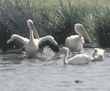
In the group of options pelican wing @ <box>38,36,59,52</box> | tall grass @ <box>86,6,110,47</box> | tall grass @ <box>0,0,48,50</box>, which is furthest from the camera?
tall grass @ <box>86,6,110,47</box>

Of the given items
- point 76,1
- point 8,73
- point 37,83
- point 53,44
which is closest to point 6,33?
point 53,44

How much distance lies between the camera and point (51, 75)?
9.33 m

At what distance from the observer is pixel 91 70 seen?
404 inches

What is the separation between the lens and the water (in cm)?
765

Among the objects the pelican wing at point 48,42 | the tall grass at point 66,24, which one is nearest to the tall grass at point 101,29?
the tall grass at point 66,24

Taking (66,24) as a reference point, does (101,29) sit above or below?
below

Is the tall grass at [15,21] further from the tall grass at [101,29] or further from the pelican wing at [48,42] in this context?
the tall grass at [101,29]

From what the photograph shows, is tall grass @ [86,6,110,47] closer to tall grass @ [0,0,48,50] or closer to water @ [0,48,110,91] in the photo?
tall grass @ [0,0,48,50]

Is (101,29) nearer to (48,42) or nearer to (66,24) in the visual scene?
(66,24)

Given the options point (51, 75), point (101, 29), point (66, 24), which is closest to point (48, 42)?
point (101, 29)

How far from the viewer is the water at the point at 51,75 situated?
7.65 metres

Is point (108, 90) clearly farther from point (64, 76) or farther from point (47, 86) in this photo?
point (64, 76)

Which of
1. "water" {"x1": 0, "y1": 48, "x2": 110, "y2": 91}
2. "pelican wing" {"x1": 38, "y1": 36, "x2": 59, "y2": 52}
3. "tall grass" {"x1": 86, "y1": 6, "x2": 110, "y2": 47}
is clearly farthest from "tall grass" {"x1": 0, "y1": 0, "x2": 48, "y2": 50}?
"water" {"x1": 0, "y1": 48, "x2": 110, "y2": 91}

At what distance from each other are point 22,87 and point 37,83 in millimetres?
628
